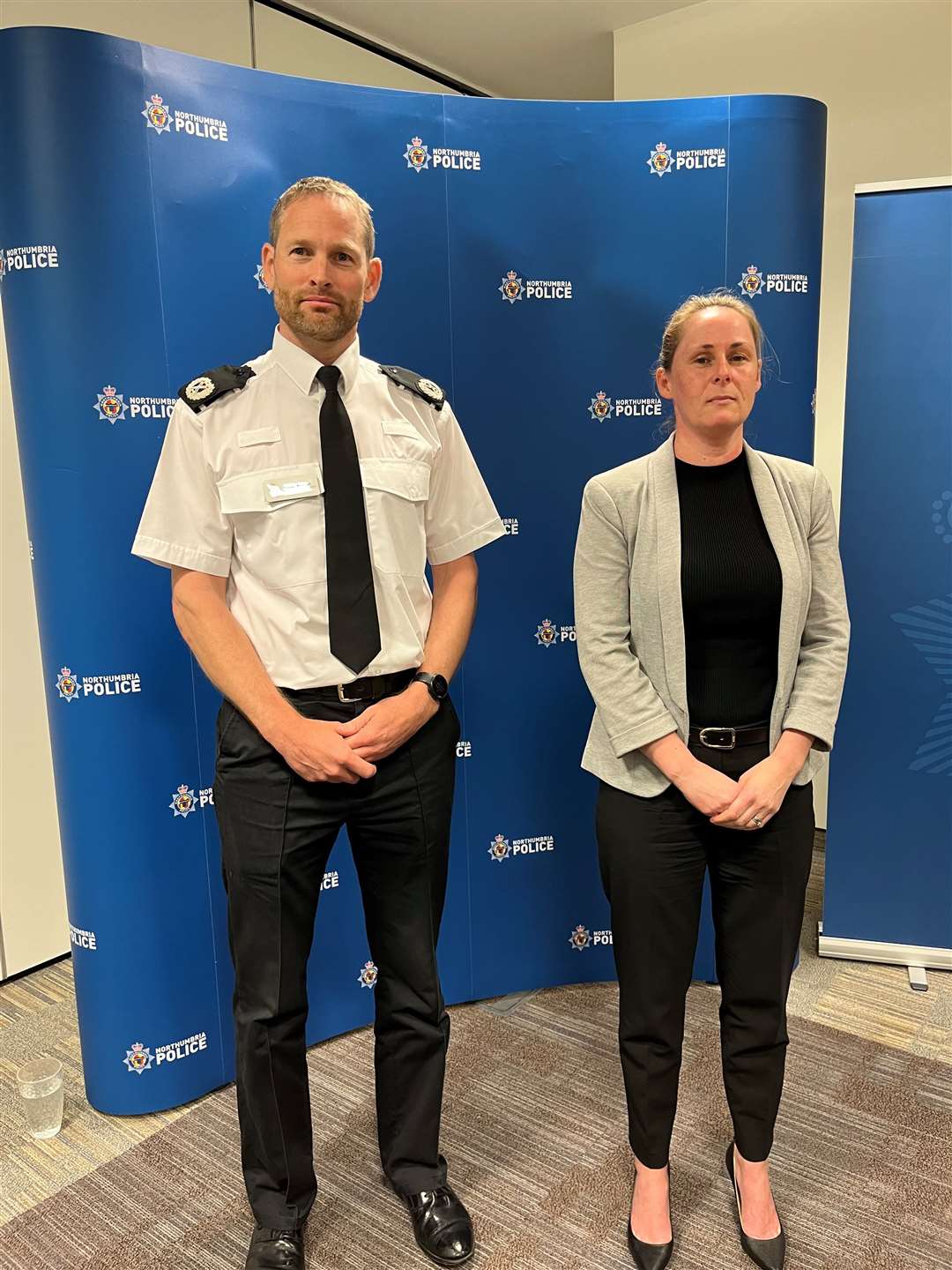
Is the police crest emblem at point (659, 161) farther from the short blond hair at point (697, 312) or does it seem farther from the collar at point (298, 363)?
the collar at point (298, 363)

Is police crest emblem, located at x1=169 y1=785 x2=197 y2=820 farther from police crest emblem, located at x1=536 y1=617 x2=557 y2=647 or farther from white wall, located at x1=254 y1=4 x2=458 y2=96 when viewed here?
white wall, located at x1=254 y1=4 x2=458 y2=96

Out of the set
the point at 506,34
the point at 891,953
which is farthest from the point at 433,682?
the point at 506,34

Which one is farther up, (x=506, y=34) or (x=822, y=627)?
(x=506, y=34)

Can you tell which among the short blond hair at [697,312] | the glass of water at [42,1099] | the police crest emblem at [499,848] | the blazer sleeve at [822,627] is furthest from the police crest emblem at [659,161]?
the glass of water at [42,1099]

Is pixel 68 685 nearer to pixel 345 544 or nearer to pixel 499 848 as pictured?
pixel 345 544

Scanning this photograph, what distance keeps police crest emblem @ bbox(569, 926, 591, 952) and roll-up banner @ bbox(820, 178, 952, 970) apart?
807 millimetres

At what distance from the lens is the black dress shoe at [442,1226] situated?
191 centimetres

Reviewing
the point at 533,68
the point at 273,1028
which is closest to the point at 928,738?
the point at 273,1028

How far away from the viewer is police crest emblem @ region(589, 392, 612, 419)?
2.70m

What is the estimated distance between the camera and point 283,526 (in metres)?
1.80

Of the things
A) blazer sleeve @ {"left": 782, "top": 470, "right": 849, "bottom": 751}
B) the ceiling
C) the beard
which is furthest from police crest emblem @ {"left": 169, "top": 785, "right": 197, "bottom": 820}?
the ceiling

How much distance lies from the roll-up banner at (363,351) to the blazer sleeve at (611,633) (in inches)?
33.0

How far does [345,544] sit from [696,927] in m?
0.99

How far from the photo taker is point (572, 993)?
9.72ft
